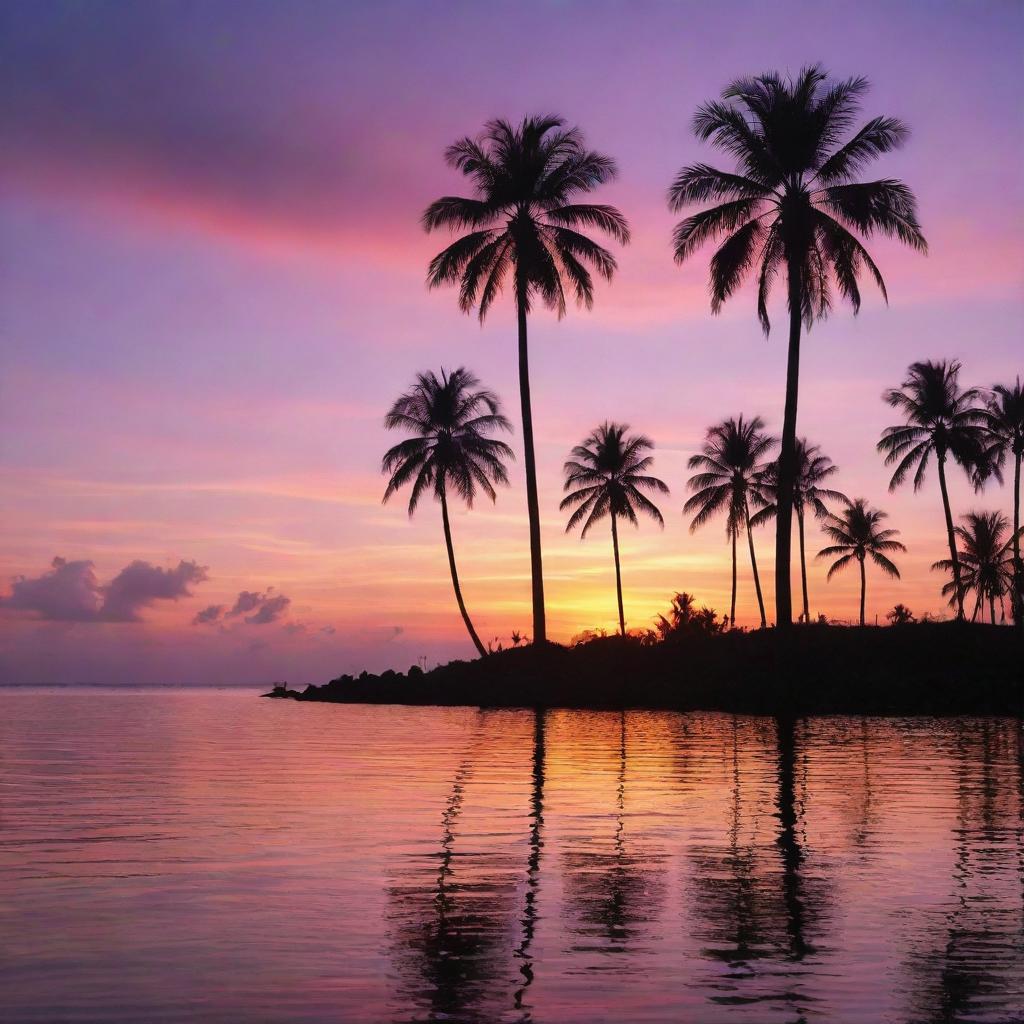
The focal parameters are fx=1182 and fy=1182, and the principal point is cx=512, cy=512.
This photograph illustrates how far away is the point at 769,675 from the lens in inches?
1518

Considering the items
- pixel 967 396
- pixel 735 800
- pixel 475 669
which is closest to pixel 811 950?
pixel 735 800

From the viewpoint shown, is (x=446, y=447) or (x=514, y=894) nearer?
(x=514, y=894)

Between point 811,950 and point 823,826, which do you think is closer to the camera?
point 811,950

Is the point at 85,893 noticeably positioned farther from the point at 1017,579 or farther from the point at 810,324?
the point at 1017,579

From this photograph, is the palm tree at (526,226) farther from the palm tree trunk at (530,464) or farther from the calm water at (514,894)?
the calm water at (514,894)

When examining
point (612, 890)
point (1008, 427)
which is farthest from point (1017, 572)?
point (612, 890)

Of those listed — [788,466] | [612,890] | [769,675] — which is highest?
[788,466]

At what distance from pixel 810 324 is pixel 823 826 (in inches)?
1051

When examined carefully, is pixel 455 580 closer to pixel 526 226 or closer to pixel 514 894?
pixel 526 226

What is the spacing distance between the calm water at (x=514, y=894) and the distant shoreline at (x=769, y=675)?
66.2 feet

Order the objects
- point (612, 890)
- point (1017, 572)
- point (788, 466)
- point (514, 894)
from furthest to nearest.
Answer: point (1017, 572) → point (788, 466) → point (612, 890) → point (514, 894)

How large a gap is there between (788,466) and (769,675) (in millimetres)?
7444

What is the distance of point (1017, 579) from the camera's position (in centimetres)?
5181

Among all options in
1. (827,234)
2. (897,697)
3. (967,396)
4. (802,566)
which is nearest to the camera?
(827,234)
